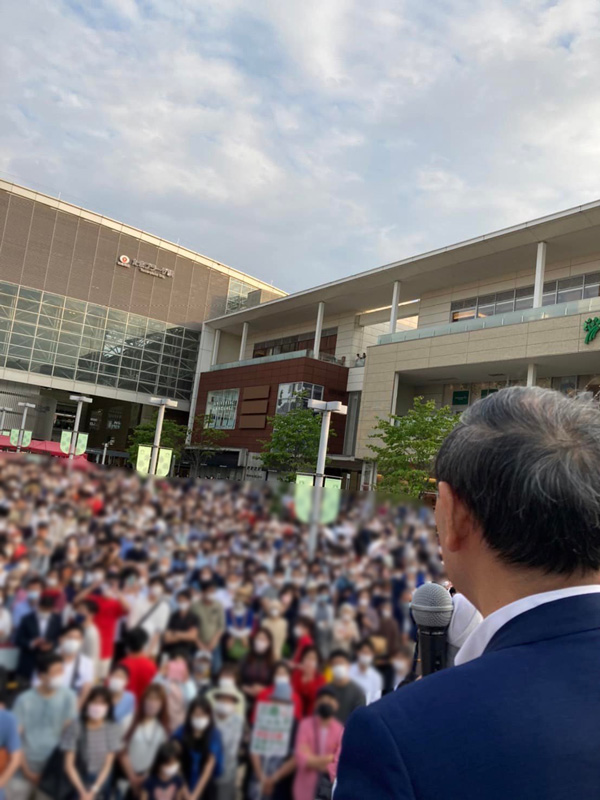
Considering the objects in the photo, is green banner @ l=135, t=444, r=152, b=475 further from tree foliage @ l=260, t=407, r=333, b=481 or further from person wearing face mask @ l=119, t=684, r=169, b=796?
tree foliage @ l=260, t=407, r=333, b=481

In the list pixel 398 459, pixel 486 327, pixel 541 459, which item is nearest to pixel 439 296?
pixel 486 327

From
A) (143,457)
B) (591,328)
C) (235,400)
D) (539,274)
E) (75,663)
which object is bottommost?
(75,663)

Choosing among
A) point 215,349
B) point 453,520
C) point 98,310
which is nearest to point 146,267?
point 98,310

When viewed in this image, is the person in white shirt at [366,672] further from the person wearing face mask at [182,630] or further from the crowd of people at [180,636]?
the person wearing face mask at [182,630]

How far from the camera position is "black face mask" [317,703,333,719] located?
3.72 metres

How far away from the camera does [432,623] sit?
149 centimetres

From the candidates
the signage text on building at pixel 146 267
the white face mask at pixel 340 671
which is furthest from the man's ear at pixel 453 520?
the signage text on building at pixel 146 267

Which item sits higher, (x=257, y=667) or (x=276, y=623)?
(x=276, y=623)

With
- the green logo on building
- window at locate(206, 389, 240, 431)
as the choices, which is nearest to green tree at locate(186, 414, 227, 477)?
window at locate(206, 389, 240, 431)

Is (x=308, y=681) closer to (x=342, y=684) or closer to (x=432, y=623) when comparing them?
(x=342, y=684)

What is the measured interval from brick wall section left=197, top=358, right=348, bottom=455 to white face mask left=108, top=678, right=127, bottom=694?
85.8 ft

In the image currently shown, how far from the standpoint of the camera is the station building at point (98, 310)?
1467 inches

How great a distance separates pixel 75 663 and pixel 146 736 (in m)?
0.60

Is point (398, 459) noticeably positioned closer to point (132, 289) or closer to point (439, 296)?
point (439, 296)
